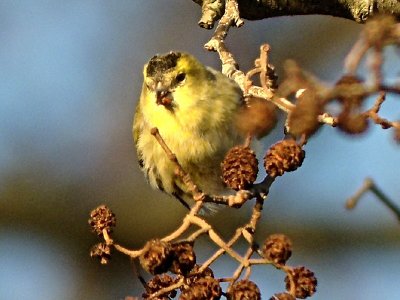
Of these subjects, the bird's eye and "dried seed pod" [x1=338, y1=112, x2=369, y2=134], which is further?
the bird's eye

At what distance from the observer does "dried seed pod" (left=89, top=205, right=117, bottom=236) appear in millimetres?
1411

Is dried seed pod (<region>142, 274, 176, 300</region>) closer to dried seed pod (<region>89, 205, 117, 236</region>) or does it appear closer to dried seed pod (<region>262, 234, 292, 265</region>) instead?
dried seed pod (<region>89, 205, 117, 236</region>)

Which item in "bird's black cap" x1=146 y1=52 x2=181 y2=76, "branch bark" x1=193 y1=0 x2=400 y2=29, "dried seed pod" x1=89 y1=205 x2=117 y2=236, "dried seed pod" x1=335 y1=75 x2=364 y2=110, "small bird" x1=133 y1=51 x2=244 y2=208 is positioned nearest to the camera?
"dried seed pod" x1=335 y1=75 x2=364 y2=110

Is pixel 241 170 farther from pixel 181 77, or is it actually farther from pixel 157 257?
pixel 181 77

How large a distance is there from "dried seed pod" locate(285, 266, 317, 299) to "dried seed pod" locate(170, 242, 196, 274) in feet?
0.45

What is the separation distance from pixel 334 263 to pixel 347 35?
120cm

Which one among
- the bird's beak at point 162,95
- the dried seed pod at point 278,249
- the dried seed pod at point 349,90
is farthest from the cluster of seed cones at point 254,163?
the bird's beak at point 162,95

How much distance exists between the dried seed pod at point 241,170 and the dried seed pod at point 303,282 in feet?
0.52

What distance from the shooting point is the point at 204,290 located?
1.25 meters

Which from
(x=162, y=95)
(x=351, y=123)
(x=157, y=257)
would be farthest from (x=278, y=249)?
(x=162, y=95)

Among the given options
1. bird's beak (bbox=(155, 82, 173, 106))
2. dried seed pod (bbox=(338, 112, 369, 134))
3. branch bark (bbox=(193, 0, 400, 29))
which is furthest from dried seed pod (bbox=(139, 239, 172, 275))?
bird's beak (bbox=(155, 82, 173, 106))

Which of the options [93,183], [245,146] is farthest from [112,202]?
[245,146]

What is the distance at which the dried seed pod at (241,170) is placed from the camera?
133 cm

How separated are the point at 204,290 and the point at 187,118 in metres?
1.04
